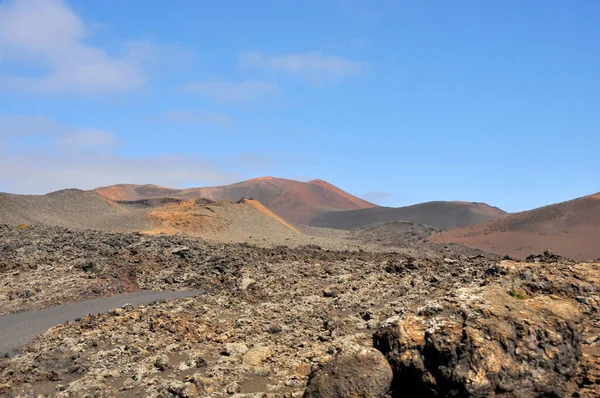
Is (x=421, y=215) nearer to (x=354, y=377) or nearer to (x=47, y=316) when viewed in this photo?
(x=47, y=316)

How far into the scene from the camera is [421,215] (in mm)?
105375

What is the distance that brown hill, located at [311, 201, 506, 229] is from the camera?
3903 inches

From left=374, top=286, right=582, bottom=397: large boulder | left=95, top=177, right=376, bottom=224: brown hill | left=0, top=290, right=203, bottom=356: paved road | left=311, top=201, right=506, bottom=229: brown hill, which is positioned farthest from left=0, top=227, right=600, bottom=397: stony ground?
left=95, top=177, right=376, bottom=224: brown hill

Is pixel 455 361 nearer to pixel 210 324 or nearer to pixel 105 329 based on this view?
pixel 210 324

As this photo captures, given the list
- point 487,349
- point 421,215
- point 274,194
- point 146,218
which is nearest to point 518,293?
point 487,349

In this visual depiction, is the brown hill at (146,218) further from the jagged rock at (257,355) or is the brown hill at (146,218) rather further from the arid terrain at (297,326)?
the jagged rock at (257,355)

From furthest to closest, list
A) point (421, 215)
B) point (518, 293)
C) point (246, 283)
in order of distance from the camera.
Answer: point (421, 215)
point (246, 283)
point (518, 293)

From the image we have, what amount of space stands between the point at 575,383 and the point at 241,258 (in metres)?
14.7

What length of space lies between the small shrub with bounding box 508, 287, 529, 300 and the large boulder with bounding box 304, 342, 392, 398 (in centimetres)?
362

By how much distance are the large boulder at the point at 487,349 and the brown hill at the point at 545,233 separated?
36.8 metres

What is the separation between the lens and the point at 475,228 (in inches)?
2259

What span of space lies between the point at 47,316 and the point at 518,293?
10.9 metres

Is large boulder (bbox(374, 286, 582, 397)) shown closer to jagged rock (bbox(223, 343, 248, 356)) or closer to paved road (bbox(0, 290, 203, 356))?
jagged rock (bbox(223, 343, 248, 356))

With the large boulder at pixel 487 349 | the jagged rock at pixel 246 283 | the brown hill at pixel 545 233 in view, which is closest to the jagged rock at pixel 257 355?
the large boulder at pixel 487 349
